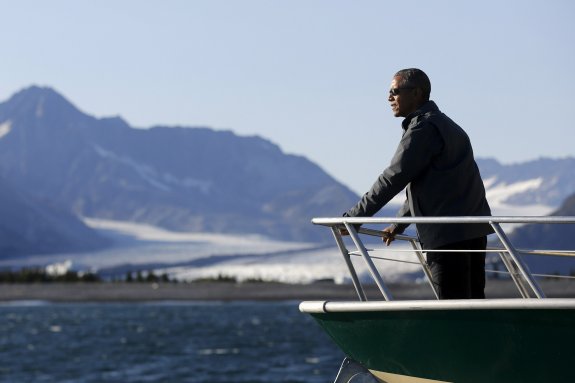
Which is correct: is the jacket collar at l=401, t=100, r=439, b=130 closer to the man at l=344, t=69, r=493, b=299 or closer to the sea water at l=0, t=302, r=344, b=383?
the man at l=344, t=69, r=493, b=299

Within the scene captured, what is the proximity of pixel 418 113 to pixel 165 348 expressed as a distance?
65420mm

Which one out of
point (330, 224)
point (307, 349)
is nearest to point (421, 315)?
point (330, 224)

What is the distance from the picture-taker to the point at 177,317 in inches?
5012

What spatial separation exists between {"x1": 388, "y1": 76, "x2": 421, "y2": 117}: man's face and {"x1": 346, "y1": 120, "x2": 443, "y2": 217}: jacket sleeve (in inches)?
9.8

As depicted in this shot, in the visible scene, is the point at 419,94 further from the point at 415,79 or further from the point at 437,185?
the point at 437,185

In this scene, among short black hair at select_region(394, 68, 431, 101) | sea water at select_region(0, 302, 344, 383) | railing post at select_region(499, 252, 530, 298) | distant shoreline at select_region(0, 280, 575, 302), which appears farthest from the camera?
distant shoreline at select_region(0, 280, 575, 302)

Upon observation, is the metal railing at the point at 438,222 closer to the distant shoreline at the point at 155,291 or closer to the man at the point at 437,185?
the man at the point at 437,185

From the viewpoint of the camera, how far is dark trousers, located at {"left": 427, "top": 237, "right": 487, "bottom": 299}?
9086mm

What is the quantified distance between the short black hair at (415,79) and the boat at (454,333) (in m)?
0.89

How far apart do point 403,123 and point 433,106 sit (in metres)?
0.22

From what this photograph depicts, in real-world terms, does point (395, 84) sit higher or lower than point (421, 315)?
higher

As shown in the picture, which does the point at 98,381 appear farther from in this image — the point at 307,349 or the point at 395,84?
the point at 395,84

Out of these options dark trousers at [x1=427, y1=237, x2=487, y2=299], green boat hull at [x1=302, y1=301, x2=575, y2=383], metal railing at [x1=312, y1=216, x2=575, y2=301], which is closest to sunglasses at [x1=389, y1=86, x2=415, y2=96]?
metal railing at [x1=312, y1=216, x2=575, y2=301]

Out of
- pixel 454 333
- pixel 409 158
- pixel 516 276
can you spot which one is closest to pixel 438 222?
pixel 409 158
